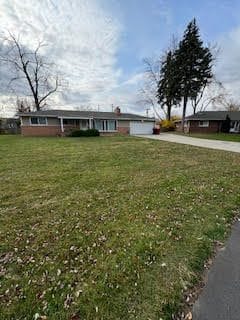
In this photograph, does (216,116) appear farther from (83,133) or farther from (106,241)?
(106,241)

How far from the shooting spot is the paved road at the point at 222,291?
1.86 meters

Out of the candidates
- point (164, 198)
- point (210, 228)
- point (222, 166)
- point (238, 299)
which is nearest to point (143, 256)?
point (238, 299)

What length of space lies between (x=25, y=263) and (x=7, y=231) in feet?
3.15

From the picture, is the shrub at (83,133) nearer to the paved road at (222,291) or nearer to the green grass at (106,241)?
the green grass at (106,241)

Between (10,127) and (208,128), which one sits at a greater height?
(10,127)

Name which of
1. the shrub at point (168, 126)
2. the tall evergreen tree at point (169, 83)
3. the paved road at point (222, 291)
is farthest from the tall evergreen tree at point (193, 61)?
the paved road at point (222, 291)

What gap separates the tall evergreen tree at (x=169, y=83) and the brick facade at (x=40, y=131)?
717 inches

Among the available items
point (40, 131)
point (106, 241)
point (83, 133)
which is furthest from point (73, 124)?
point (106, 241)

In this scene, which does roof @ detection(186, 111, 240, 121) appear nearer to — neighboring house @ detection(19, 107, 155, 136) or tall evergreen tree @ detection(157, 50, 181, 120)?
tall evergreen tree @ detection(157, 50, 181, 120)

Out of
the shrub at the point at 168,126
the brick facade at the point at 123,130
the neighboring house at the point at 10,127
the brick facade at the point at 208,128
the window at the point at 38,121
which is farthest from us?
the shrub at the point at 168,126

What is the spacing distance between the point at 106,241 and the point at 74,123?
24.1 metres

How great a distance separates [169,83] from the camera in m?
30.5

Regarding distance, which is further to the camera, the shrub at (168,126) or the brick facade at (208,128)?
the shrub at (168,126)

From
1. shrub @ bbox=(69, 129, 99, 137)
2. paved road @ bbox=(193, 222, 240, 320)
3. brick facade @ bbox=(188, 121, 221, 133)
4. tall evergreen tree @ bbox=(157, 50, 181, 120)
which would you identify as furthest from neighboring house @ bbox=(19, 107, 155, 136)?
paved road @ bbox=(193, 222, 240, 320)
